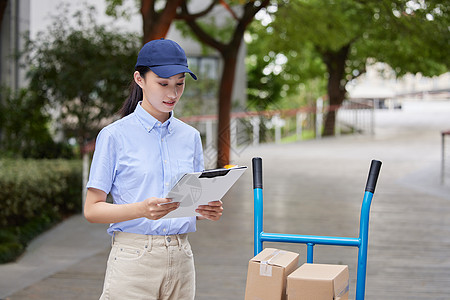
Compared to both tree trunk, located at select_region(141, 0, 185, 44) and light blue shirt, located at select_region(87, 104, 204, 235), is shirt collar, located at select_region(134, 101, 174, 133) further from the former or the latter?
tree trunk, located at select_region(141, 0, 185, 44)

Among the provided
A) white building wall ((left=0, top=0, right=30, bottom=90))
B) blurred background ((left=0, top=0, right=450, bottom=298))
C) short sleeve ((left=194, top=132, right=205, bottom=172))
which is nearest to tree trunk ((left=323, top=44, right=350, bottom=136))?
blurred background ((left=0, top=0, right=450, bottom=298))

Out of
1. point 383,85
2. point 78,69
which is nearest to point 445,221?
point 78,69

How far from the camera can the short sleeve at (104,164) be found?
2227 millimetres

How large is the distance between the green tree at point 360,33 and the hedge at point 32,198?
4.29 m

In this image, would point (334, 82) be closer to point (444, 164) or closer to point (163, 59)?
point (444, 164)

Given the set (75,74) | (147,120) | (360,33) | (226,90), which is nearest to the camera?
(147,120)

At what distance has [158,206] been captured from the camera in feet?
6.61

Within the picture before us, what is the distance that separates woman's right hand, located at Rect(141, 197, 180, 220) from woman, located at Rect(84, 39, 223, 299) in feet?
0.56

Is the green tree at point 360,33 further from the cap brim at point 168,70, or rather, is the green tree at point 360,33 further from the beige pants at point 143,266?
the beige pants at point 143,266

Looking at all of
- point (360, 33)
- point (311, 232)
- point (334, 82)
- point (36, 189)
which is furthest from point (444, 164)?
point (334, 82)

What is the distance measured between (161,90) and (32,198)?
508 cm

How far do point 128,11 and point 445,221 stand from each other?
27.2ft

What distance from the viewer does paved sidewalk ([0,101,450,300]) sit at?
16.7 feet

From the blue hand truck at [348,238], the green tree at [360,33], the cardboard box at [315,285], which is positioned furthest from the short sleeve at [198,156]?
the green tree at [360,33]
